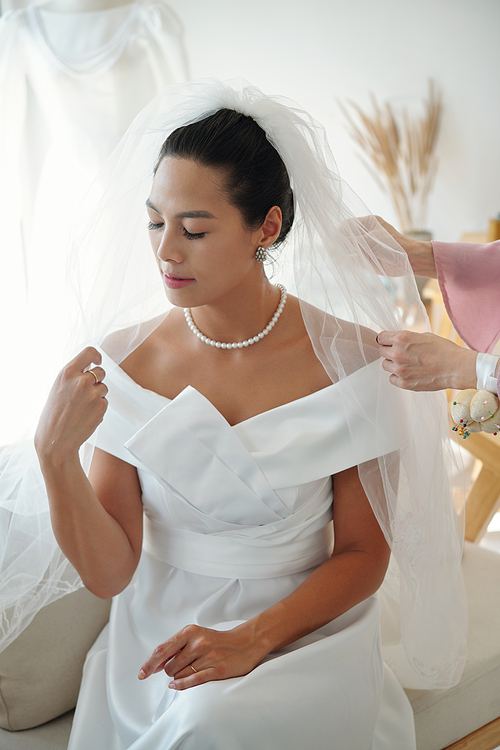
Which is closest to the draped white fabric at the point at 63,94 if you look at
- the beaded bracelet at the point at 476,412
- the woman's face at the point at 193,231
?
the woman's face at the point at 193,231

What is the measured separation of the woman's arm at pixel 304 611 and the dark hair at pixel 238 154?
56 centimetres

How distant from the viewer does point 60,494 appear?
3.58 ft

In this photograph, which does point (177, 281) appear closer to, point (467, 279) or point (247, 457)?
point (247, 457)

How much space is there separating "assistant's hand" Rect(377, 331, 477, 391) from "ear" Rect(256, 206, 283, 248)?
303 millimetres

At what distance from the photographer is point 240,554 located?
1253 mm

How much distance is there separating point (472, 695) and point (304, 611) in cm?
51

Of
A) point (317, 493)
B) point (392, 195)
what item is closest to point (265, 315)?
point (317, 493)

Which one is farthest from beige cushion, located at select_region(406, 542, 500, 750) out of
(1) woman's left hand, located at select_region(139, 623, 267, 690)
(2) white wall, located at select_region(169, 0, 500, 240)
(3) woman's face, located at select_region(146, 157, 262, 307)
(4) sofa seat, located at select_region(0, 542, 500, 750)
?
(2) white wall, located at select_region(169, 0, 500, 240)

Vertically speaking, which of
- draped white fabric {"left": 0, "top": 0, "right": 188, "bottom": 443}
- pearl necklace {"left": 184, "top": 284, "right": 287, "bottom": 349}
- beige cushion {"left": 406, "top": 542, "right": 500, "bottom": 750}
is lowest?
beige cushion {"left": 406, "top": 542, "right": 500, "bottom": 750}

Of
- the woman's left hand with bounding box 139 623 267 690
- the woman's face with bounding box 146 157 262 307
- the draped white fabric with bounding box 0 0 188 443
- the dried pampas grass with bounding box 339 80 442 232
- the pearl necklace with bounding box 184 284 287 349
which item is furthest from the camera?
the dried pampas grass with bounding box 339 80 442 232

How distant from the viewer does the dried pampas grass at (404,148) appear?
11.9 ft

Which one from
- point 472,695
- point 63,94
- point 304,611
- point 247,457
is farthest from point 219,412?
point 63,94

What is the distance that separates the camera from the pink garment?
4.17 feet

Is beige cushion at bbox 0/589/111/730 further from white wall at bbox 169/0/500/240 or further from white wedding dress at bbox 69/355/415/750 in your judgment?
white wall at bbox 169/0/500/240
